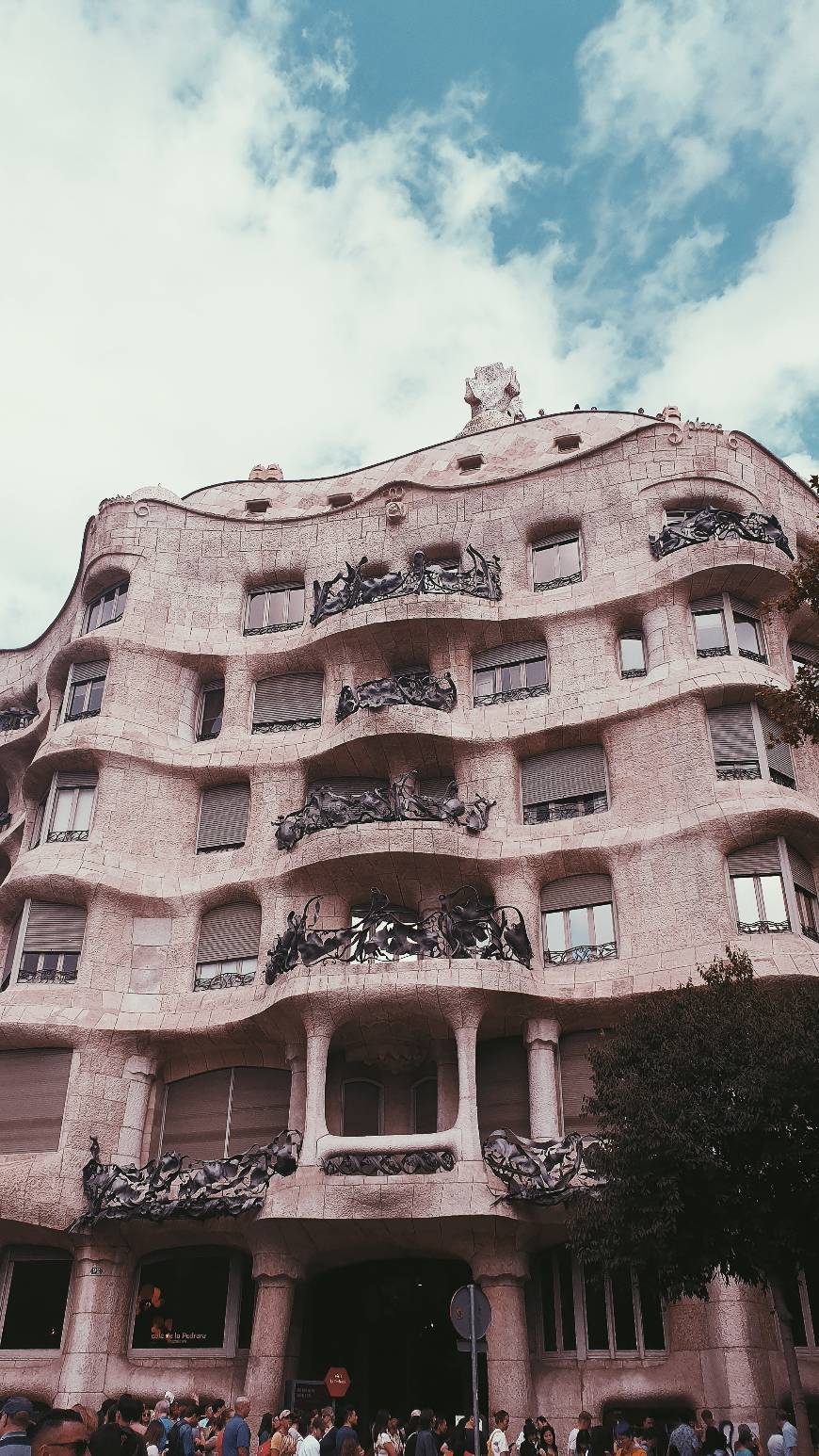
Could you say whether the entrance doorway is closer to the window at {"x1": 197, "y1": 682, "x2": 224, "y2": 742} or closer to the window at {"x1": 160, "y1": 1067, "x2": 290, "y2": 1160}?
the window at {"x1": 160, "y1": 1067, "x2": 290, "y2": 1160}

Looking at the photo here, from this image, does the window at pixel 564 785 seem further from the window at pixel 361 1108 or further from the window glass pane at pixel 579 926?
the window at pixel 361 1108

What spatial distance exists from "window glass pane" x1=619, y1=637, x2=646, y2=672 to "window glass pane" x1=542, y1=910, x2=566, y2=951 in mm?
5751

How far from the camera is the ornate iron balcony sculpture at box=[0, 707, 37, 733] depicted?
33.9 metres

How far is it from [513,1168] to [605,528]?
1482 centimetres

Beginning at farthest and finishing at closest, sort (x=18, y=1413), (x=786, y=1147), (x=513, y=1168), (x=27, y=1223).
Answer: (x=27, y=1223)
(x=513, y=1168)
(x=786, y=1147)
(x=18, y=1413)

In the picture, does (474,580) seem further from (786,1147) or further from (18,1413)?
(18,1413)

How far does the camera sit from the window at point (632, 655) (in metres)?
26.6

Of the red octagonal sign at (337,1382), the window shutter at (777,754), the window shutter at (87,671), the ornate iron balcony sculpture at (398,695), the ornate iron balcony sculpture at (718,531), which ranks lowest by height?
the red octagonal sign at (337,1382)

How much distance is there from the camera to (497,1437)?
16.8 m

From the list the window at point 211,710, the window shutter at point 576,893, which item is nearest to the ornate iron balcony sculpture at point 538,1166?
the window shutter at point 576,893

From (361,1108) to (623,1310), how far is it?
20.4ft

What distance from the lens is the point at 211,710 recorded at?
98.6 feet

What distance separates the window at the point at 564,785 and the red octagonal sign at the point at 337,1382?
36.2ft

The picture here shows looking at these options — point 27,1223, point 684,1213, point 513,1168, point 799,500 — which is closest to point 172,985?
point 27,1223
